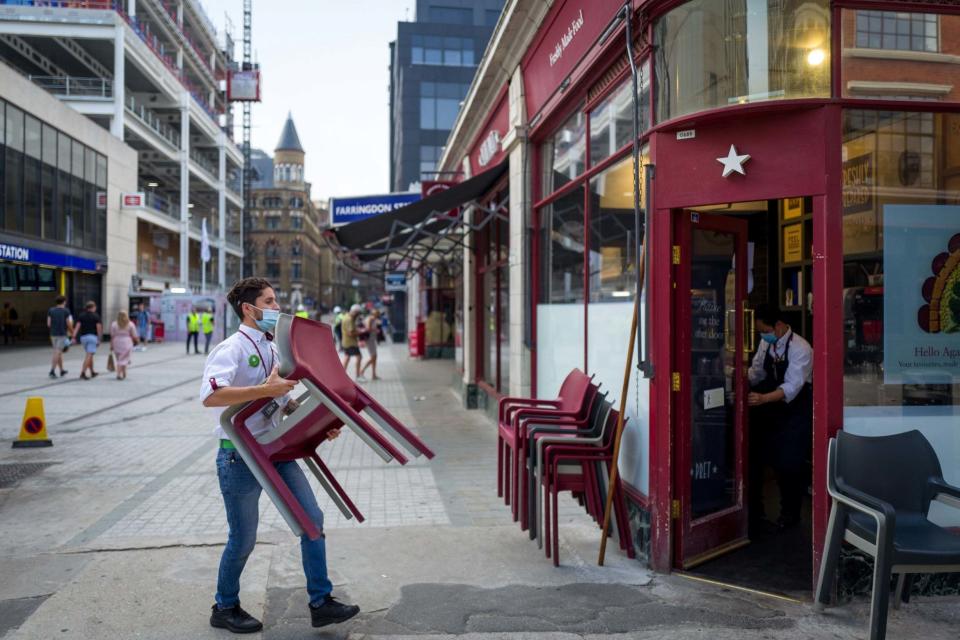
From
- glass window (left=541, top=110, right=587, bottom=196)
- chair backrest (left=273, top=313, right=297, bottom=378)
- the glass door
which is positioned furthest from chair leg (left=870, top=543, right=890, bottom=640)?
glass window (left=541, top=110, right=587, bottom=196)

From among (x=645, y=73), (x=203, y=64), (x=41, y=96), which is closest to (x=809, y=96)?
(x=645, y=73)

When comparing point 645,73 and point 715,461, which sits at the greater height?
point 645,73

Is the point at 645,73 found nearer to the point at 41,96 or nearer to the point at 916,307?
the point at 916,307

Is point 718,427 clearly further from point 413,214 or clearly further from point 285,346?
point 413,214

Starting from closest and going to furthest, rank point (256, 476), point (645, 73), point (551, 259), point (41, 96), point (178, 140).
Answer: point (256, 476) < point (645, 73) < point (551, 259) < point (41, 96) < point (178, 140)

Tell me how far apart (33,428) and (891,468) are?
895cm

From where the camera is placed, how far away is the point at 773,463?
582 centimetres

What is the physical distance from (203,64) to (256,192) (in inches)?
1961

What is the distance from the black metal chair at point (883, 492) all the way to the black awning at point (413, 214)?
736cm

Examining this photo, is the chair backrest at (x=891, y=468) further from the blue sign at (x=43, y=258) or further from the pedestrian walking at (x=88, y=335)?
the blue sign at (x=43, y=258)

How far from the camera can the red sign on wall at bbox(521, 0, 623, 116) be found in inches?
254

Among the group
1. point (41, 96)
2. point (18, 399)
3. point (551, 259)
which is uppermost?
point (41, 96)

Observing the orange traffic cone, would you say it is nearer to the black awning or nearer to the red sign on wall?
the black awning

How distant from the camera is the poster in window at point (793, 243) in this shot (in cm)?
757
